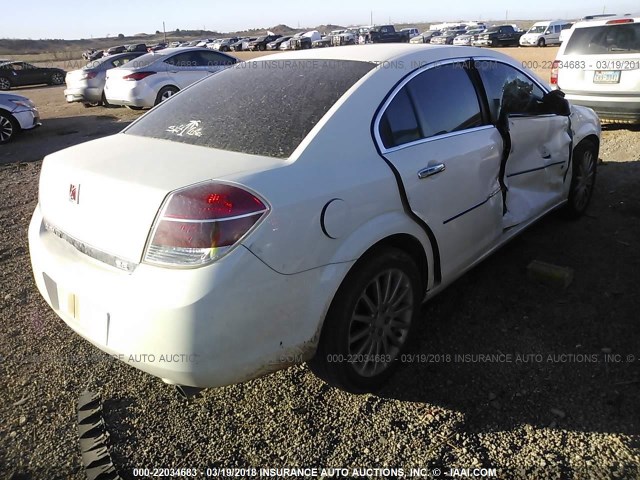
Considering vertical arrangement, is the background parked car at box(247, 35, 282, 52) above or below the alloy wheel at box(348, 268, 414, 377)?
above

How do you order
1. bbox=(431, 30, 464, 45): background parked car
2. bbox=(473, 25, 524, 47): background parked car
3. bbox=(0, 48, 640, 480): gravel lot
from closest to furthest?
bbox=(0, 48, 640, 480): gravel lot, bbox=(473, 25, 524, 47): background parked car, bbox=(431, 30, 464, 45): background parked car

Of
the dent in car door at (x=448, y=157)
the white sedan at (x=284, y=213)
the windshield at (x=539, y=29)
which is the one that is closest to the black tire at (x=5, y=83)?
the white sedan at (x=284, y=213)

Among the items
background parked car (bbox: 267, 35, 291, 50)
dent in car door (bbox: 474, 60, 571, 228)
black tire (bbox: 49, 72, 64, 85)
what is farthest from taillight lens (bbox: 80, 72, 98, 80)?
background parked car (bbox: 267, 35, 291, 50)

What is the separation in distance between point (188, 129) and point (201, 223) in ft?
3.33

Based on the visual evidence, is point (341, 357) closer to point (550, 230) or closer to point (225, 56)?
point (550, 230)

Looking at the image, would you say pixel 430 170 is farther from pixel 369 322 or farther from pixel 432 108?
pixel 369 322

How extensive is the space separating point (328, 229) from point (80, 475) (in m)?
1.52

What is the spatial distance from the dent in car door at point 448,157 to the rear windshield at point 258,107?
1.15 feet

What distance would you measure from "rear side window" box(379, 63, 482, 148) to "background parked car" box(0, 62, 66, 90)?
2739 cm

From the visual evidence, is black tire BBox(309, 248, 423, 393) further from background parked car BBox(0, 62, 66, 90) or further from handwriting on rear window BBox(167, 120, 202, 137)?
background parked car BBox(0, 62, 66, 90)

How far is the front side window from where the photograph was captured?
3.52 metres

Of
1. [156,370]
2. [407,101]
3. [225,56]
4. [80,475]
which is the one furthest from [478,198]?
[225,56]

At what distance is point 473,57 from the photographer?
351 cm

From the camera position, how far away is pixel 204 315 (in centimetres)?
197
